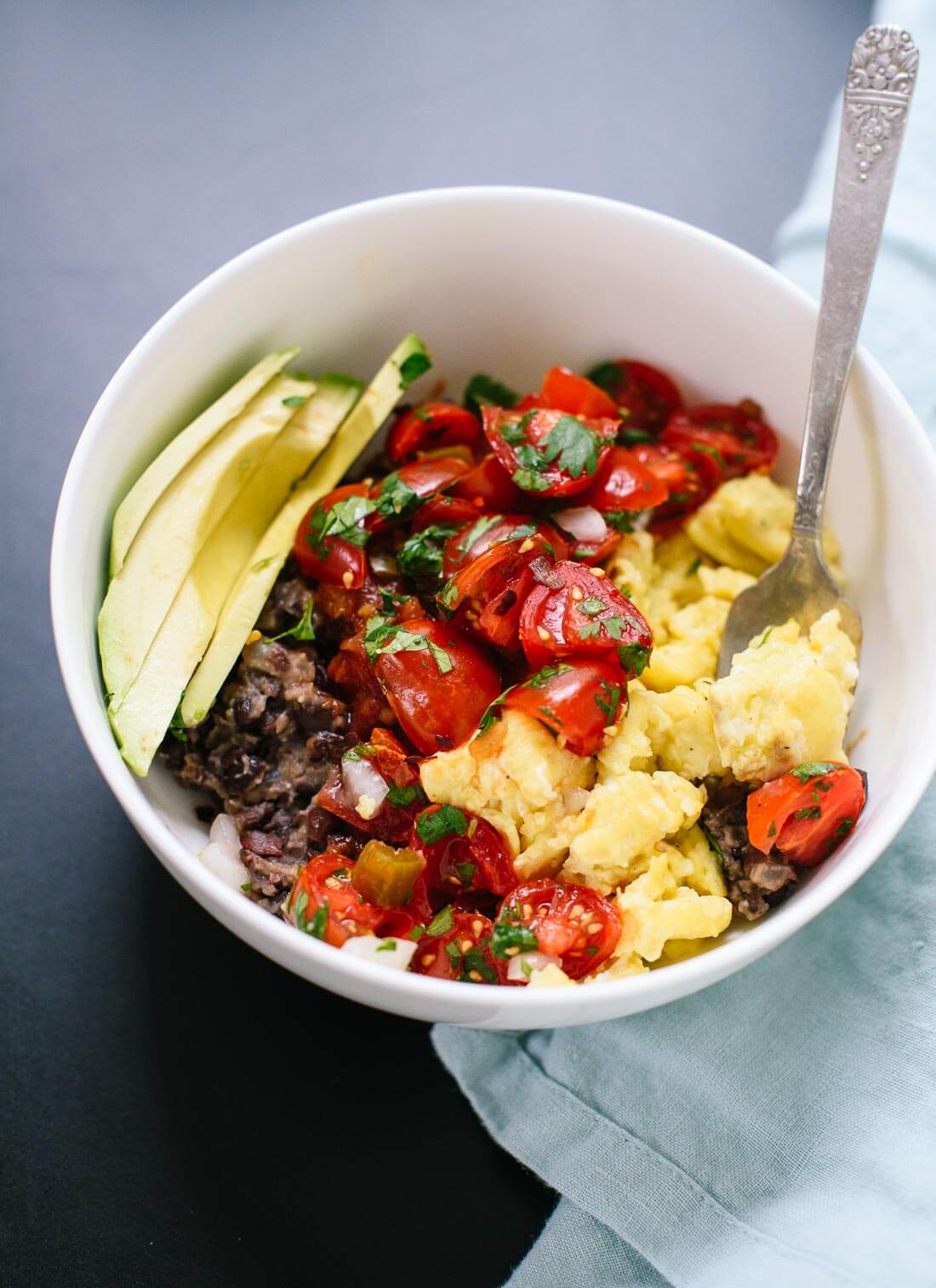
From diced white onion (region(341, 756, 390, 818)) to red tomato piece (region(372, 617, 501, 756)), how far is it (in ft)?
0.35

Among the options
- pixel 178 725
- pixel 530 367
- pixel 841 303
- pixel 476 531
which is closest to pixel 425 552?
pixel 476 531

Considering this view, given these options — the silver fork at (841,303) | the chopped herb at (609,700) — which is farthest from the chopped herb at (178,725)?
the silver fork at (841,303)

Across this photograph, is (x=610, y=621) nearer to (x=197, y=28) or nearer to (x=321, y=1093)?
(x=321, y=1093)

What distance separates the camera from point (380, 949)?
2.11 meters

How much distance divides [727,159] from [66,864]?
Result: 271 centimetres

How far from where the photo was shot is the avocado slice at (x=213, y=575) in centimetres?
223

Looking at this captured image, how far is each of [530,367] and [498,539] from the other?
77 cm

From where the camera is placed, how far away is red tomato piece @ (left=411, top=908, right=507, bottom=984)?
216 cm

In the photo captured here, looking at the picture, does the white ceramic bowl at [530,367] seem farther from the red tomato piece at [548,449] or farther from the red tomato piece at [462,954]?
the red tomato piece at [548,449]

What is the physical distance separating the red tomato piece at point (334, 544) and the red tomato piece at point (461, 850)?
540 mm

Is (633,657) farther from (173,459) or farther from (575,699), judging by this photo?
(173,459)

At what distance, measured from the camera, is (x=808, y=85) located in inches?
141

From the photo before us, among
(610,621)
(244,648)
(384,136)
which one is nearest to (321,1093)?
(244,648)

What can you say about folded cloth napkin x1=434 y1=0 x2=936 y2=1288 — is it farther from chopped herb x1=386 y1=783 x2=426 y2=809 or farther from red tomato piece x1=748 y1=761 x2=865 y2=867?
chopped herb x1=386 y1=783 x2=426 y2=809
